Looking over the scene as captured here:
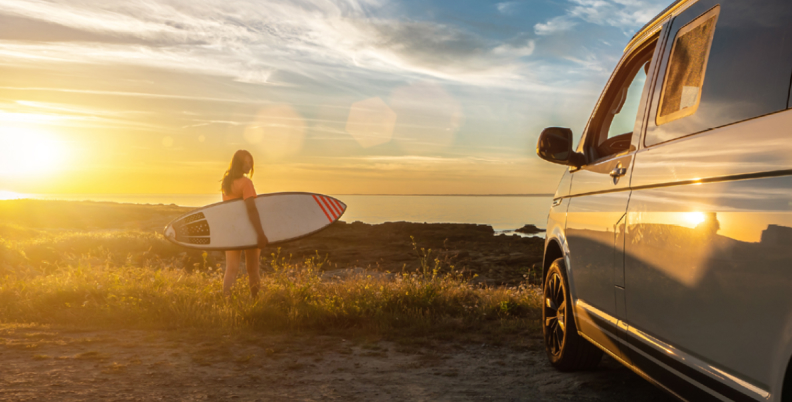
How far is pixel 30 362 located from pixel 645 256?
4611 millimetres

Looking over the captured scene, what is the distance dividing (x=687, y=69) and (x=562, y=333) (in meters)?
2.34

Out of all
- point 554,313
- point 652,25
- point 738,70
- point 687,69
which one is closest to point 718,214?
point 738,70

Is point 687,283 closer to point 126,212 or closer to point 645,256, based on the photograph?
point 645,256

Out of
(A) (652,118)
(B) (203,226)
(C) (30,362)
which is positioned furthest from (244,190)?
(A) (652,118)

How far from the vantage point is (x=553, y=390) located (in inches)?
155

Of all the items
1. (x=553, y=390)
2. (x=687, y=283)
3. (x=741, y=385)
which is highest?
(x=687, y=283)

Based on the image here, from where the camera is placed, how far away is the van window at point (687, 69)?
2.57 metres

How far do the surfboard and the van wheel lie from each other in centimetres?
431

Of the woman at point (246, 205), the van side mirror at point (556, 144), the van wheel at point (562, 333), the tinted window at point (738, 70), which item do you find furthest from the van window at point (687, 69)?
the woman at point (246, 205)

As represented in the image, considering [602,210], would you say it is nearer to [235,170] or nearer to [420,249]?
[235,170]

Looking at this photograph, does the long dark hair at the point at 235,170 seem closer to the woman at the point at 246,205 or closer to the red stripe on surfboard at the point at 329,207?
the woman at the point at 246,205

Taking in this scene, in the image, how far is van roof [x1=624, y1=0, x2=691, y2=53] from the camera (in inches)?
123

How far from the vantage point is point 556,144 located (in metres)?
3.95

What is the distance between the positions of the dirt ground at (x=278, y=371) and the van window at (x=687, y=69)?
2.05 m
